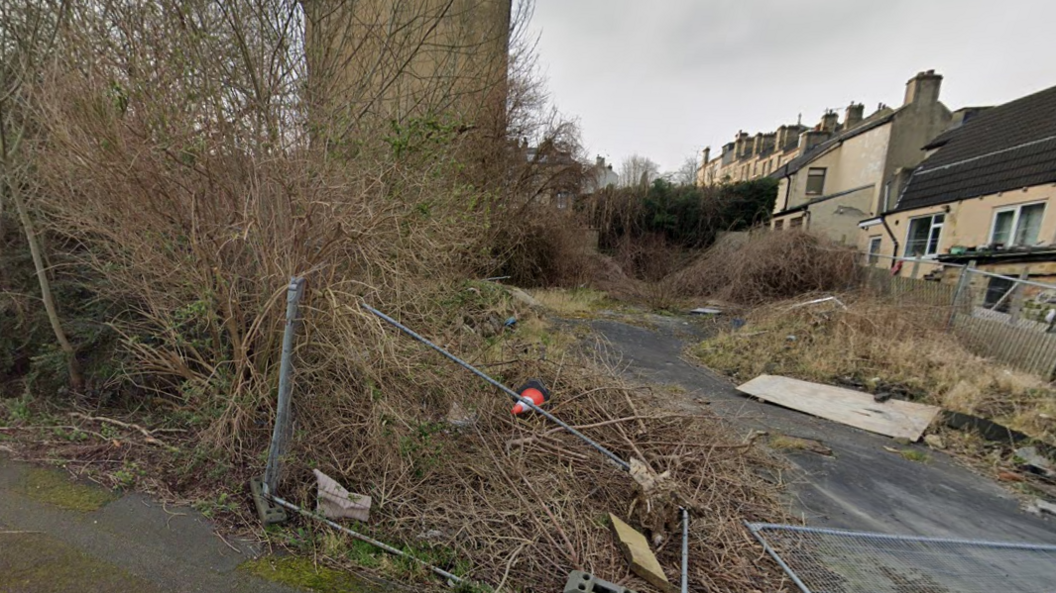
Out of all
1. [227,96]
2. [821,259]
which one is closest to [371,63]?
[227,96]

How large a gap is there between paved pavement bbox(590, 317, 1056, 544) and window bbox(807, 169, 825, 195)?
21.2 meters

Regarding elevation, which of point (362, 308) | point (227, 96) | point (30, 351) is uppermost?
point (227, 96)

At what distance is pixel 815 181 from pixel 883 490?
23.1 m

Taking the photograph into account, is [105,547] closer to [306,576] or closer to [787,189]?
[306,576]

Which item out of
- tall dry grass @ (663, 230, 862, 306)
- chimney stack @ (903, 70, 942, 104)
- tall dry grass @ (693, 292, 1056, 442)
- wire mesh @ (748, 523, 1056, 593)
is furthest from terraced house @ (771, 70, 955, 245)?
wire mesh @ (748, 523, 1056, 593)

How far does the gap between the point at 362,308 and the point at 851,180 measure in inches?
979

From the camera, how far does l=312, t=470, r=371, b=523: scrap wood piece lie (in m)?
2.41

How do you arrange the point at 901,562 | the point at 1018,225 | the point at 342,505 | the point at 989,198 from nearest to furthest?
the point at 342,505
the point at 901,562
the point at 1018,225
the point at 989,198

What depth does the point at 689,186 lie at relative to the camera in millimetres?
20891

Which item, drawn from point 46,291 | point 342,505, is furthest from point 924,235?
point 46,291

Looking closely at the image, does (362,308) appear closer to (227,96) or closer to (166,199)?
(166,199)

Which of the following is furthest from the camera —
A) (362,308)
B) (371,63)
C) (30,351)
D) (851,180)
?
(851,180)

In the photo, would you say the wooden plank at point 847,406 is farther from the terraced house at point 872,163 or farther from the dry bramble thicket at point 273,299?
the terraced house at point 872,163

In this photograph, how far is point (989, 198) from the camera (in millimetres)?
12070
